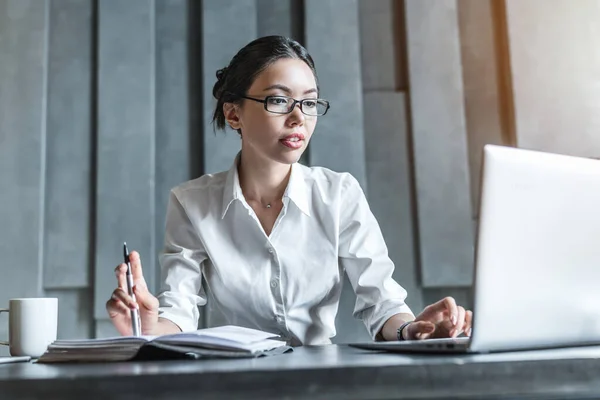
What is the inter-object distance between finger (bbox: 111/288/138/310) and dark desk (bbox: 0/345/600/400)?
0.55 m

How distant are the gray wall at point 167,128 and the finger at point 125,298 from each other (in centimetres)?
87

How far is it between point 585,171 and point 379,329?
85 centimetres

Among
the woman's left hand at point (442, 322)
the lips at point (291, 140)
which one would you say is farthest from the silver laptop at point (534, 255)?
the lips at point (291, 140)

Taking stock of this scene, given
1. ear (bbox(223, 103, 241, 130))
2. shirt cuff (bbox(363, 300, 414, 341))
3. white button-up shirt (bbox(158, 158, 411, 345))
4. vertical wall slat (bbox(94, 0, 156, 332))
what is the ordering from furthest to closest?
1. vertical wall slat (bbox(94, 0, 156, 332))
2. ear (bbox(223, 103, 241, 130))
3. white button-up shirt (bbox(158, 158, 411, 345))
4. shirt cuff (bbox(363, 300, 414, 341))

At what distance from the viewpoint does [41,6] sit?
2.14m

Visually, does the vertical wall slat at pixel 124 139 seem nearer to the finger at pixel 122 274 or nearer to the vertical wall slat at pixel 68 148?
the vertical wall slat at pixel 68 148

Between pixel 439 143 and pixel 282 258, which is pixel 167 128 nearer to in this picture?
pixel 282 258

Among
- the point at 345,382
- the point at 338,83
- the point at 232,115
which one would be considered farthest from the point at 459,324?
the point at 338,83

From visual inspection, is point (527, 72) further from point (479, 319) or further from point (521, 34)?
point (479, 319)

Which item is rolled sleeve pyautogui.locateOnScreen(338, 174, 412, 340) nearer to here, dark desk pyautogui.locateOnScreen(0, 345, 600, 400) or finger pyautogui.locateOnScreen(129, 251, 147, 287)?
finger pyautogui.locateOnScreen(129, 251, 147, 287)

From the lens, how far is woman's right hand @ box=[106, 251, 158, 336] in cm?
116

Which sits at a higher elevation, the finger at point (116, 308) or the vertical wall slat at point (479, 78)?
the vertical wall slat at point (479, 78)

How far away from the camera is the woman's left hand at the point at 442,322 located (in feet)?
3.64

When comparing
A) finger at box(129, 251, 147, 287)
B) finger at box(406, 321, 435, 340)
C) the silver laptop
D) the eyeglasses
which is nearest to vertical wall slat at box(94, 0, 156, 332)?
the eyeglasses
